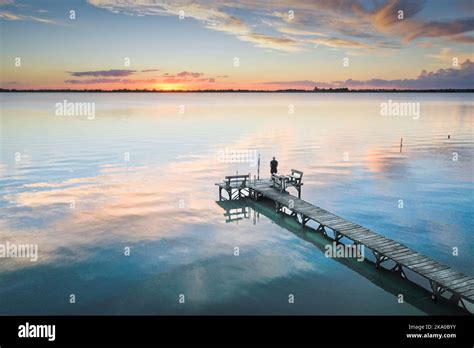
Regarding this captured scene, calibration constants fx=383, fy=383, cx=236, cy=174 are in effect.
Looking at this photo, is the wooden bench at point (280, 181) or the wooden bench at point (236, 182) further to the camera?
the wooden bench at point (236, 182)

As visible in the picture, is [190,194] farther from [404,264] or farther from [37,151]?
[37,151]

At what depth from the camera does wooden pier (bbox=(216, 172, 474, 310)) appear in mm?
14547

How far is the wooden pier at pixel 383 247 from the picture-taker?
14547 mm

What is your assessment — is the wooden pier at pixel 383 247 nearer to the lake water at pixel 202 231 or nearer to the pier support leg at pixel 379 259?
the pier support leg at pixel 379 259

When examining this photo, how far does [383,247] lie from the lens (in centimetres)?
1762

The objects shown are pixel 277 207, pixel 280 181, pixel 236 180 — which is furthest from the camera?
pixel 236 180

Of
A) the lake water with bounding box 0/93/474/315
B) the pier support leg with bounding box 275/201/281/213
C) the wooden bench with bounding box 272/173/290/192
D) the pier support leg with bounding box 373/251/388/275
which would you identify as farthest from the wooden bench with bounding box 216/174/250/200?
the pier support leg with bounding box 373/251/388/275

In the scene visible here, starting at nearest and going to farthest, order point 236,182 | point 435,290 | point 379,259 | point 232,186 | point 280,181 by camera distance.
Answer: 1. point 435,290
2. point 379,259
3. point 280,181
4. point 232,186
5. point 236,182

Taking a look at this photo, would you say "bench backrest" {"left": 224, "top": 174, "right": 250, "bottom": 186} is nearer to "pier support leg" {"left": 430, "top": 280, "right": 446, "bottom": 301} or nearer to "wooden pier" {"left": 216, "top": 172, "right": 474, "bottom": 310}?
"wooden pier" {"left": 216, "top": 172, "right": 474, "bottom": 310}
